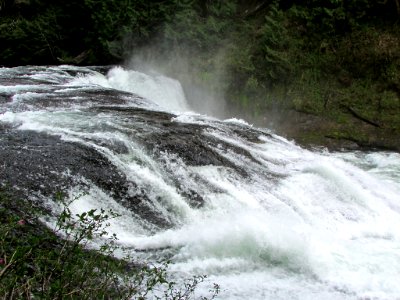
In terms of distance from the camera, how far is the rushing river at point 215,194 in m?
5.14

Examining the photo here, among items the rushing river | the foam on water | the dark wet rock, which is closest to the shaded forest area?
the foam on water

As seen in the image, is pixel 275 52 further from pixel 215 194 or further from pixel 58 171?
pixel 58 171

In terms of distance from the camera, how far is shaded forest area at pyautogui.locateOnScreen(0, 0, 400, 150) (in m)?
11.8

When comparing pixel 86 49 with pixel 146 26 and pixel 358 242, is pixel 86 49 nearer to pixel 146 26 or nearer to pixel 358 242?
pixel 146 26

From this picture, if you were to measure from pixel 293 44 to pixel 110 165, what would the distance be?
8.62 metres

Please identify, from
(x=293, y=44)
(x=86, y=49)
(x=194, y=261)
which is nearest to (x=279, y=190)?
(x=194, y=261)

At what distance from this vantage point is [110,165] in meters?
6.15

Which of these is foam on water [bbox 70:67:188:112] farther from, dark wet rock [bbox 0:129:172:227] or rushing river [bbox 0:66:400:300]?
dark wet rock [bbox 0:129:172:227]

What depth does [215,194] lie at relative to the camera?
6.43m

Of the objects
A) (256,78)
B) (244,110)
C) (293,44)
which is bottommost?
(244,110)

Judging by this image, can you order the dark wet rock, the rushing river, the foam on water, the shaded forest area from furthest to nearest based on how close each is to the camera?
the foam on water < the shaded forest area < the dark wet rock < the rushing river

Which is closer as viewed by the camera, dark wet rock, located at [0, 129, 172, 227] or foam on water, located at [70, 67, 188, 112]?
dark wet rock, located at [0, 129, 172, 227]

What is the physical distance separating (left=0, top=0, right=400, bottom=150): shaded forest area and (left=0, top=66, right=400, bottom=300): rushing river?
117 inches

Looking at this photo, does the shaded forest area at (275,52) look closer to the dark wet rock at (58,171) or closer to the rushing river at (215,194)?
the rushing river at (215,194)
